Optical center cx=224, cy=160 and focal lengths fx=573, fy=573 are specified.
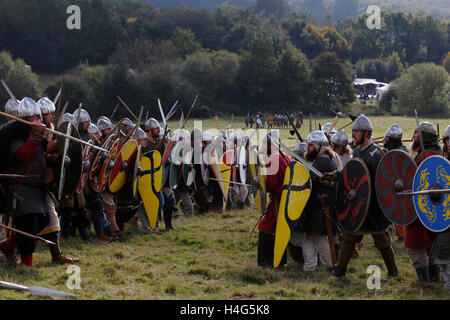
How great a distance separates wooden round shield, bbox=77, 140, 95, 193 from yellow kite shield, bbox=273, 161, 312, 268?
235 cm

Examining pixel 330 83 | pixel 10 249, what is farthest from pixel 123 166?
pixel 330 83

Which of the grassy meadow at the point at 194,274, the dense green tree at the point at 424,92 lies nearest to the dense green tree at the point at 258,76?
Result: the dense green tree at the point at 424,92

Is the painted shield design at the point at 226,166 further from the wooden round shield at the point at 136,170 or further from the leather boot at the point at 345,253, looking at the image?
the leather boot at the point at 345,253

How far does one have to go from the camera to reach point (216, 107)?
51.0 metres

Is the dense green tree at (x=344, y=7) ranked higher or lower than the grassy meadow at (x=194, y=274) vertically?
higher

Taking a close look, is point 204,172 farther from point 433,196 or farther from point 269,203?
point 433,196

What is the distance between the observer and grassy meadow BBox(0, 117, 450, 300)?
4945 millimetres

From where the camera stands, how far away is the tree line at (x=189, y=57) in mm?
46844

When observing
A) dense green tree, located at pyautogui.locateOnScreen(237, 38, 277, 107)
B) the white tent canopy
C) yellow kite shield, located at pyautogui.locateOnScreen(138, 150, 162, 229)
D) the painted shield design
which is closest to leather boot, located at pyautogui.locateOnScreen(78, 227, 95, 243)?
yellow kite shield, located at pyautogui.locateOnScreen(138, 150, 162, 229)

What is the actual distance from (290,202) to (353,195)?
0.65 meters

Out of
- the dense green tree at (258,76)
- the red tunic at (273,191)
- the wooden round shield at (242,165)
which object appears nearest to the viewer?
the red tunic at (273,191)

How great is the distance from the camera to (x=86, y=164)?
21.6 ft

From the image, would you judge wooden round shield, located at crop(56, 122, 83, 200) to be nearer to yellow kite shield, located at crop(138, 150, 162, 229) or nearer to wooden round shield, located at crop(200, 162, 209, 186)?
yellow kite shield, located at crop(138, 150, 162, 229)

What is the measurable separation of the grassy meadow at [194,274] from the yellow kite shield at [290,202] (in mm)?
310
